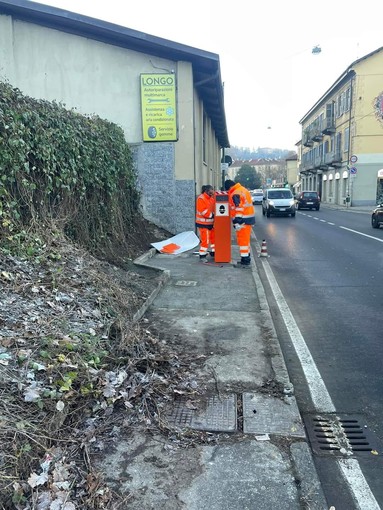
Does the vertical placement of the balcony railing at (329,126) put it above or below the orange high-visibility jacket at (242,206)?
above

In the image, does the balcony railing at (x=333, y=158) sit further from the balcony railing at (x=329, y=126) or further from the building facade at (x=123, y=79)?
the building facade at (x=123, y=79)

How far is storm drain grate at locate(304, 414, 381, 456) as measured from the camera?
3.17 meters

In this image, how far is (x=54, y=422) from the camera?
2.96 meters

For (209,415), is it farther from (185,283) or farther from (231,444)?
(185,283)

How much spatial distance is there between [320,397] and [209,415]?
113cm

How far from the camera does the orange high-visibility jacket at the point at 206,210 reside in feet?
33.2

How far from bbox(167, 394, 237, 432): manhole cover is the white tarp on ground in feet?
25.7

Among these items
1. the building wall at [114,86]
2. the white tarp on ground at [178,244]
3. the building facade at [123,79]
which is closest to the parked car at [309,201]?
the building facade at [123,79]

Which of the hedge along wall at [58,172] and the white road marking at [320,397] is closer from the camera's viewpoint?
the white road marking at [320,397]

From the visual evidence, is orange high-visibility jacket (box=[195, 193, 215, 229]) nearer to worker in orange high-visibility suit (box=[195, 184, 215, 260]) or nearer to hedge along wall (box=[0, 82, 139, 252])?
worker in orange high-visibility suit (box=[195, 184, 215, 260])

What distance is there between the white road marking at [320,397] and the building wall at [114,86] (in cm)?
688

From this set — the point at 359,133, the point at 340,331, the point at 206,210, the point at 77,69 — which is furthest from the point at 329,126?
the point at 340,331

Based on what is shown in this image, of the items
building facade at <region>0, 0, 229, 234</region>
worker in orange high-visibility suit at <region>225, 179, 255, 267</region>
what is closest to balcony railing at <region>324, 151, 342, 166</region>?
building facade at <region>0, 0, 229, 234</region>

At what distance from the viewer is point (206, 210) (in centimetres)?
1014
